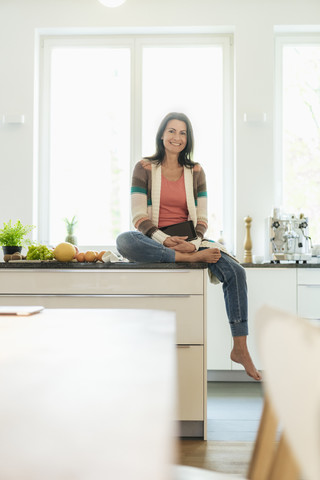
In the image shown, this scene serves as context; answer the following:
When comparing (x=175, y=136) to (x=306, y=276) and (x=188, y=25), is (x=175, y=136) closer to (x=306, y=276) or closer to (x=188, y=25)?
(x=306, y=276)

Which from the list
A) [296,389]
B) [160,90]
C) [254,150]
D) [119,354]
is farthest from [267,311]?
[160,90]

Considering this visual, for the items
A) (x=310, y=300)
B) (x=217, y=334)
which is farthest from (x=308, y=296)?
(x=217, y=334)

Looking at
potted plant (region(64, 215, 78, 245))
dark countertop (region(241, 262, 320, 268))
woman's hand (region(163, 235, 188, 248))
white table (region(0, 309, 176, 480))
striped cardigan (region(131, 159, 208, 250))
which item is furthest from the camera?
potted plant (region(64, 215, 78, 245))

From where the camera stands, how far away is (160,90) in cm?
443

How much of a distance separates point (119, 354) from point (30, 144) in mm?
3742

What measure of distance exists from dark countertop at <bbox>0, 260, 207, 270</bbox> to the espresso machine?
4.95 ft

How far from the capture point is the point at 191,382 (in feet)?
7.98

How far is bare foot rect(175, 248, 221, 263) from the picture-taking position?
8.39ft

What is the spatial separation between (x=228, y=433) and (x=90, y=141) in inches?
106

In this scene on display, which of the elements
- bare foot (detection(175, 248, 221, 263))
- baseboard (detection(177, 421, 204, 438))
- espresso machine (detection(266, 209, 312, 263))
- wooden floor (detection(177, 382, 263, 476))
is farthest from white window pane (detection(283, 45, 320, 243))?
baseboard (detection(177, 421, 204, 438))

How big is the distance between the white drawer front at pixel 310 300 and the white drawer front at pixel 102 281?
1482mm

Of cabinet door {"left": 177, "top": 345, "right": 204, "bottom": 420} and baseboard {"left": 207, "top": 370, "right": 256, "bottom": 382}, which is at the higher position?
cabinet door {"left": 177, "top": 345, "right": 204, "bottom": 420}

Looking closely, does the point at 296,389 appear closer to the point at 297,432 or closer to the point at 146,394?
the point at 297,432

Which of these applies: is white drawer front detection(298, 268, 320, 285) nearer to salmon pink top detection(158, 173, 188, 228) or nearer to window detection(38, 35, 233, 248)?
window detection(38, 35, 233, 248)
